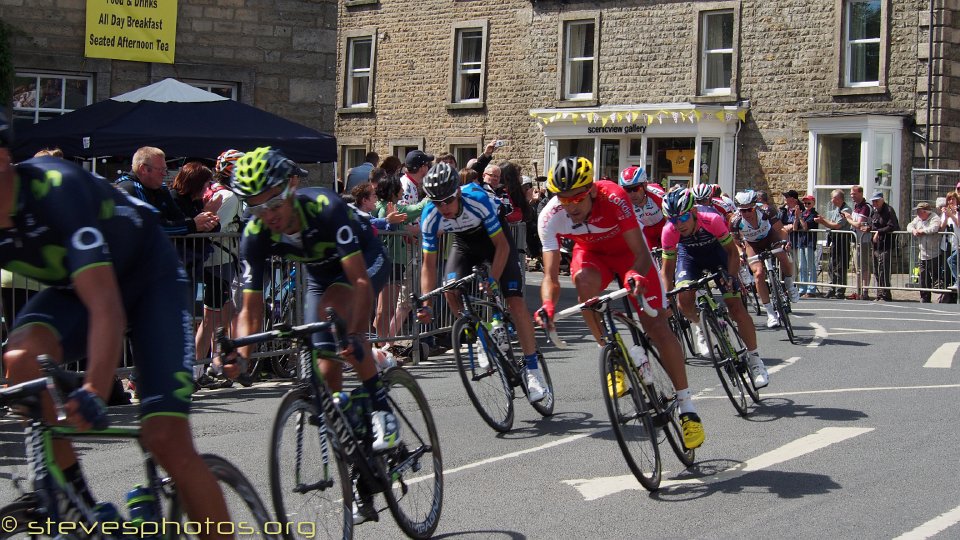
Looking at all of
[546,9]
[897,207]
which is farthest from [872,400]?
[546,9]

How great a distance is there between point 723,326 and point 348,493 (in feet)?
17.2

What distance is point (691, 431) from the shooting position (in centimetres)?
775

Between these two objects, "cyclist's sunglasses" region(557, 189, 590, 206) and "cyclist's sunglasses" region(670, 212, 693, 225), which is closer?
"cyclist's sunglasses" region(557, 189, 590, 206)

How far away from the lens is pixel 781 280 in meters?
16.1

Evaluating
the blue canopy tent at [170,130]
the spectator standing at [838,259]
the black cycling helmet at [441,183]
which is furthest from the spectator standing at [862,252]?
the black cycling helmet at [441,183]

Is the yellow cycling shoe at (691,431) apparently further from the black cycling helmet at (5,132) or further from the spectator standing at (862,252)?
the spectator standing at (862,252)

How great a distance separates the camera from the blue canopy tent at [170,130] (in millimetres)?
13484

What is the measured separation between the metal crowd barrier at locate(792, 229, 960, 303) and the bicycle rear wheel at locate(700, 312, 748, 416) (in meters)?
13.6

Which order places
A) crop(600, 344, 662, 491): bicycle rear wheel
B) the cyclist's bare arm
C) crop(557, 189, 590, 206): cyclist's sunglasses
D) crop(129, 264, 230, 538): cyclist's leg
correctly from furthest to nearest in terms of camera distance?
the cyclist's bare arm, crop(557, 189, 590, 206): cyclist's sunglasses, crop(600, 344, 662, 491): bicycle rear wheel, crop(129, 264, 230, 538): cyclist's leg

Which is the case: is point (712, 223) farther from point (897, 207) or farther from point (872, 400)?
point (897, 207)

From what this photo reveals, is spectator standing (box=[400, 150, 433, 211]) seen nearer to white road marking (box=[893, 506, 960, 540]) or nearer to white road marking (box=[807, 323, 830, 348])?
white road marking (box=[807, 323, 830, 348])

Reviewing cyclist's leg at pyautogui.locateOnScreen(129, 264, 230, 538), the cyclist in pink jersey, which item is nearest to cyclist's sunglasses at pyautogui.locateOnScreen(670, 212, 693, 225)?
the cyclist in pink jersey

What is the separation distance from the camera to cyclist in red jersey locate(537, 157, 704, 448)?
7883mm

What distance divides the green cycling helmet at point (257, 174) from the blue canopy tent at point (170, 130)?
8340 mm
